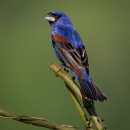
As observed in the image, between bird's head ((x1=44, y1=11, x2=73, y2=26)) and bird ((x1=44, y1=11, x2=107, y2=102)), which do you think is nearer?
bird ((x1=44, y1=11, x2=107, y2=102))

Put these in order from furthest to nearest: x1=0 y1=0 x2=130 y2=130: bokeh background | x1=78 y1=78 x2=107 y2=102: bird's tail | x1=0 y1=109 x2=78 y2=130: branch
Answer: x1=0 y1=0 x2=130 y2=130: bokeh background → x1=78 y1=78 x2=107 y2=102: bird's tail → x1=0 y1=109 x2=78 y2=130: branch

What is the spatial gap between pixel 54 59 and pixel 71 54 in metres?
4.57

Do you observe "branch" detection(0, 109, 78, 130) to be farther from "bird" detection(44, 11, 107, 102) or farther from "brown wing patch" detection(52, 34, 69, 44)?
"brown wing patch" detection(52, 34, 69, 44)

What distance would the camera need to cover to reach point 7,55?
8.35 meters

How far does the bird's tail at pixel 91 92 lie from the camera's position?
1768 mm

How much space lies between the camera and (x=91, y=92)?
1996mm

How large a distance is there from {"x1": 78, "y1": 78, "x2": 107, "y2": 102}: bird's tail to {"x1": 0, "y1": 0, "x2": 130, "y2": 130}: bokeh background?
1.97 metres

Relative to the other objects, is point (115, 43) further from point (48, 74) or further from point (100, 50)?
point (48, 74)

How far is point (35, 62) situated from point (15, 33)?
6.96ft

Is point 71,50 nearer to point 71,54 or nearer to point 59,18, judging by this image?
point 71,54

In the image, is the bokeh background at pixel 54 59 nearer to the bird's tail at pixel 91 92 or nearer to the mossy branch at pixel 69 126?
the bird's tail at pixel 91 92

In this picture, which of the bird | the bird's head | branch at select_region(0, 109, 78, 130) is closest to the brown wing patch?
the bird

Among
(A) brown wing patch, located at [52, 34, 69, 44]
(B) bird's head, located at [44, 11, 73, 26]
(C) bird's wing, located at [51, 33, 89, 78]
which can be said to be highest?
(B) bird's head, located at [44, 11, 73, 26]

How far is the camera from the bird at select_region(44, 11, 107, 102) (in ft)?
7.65
